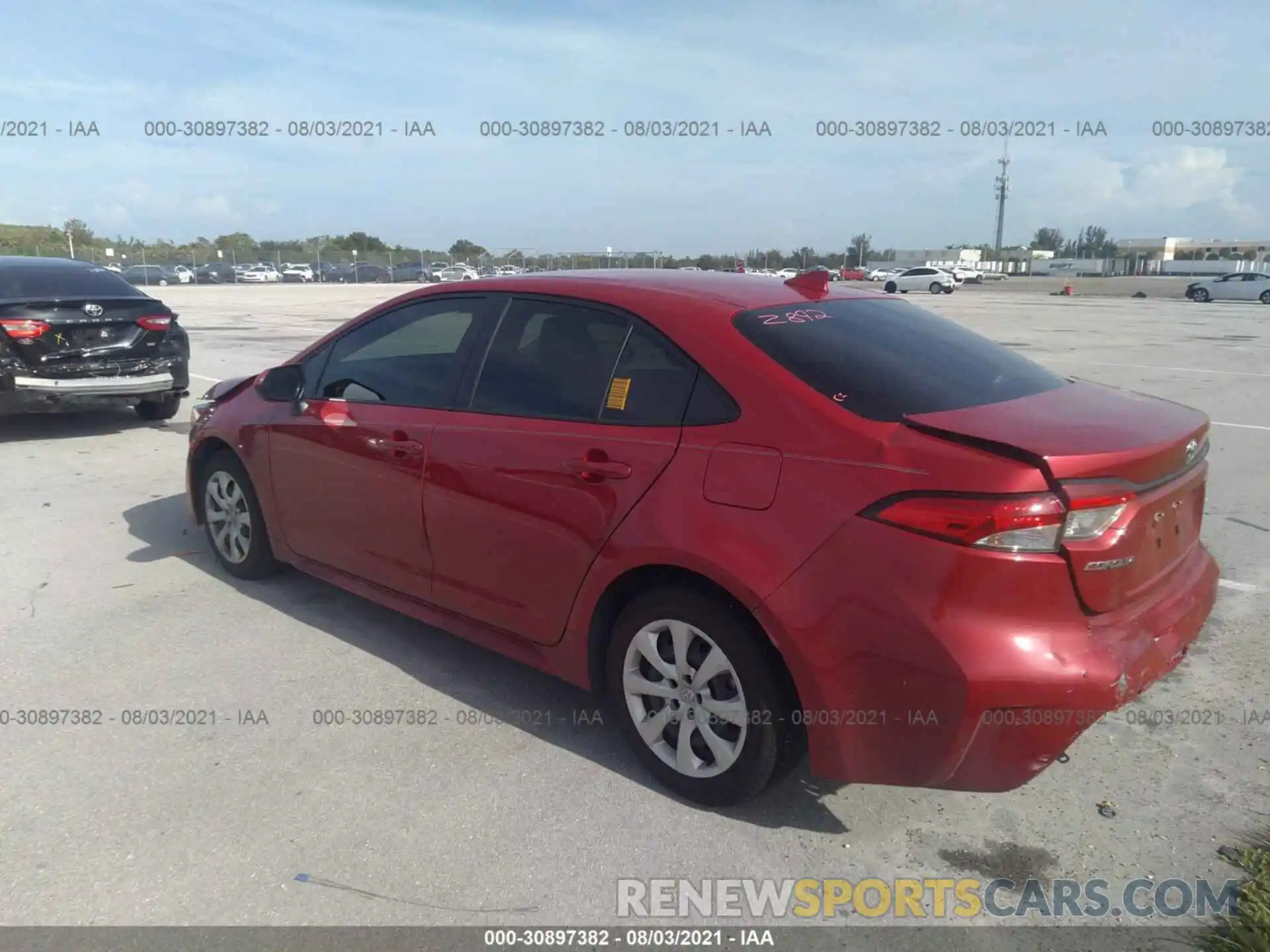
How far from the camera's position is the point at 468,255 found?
72.9 m

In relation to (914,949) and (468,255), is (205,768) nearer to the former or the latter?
(914,949)

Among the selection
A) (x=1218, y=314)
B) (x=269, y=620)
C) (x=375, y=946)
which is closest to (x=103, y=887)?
(x=375, y=946)

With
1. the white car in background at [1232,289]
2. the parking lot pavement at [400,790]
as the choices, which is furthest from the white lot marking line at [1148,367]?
the white car in background at [1232,289]

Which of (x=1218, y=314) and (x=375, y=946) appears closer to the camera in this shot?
(x=375, y=946)

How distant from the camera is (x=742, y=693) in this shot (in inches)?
117

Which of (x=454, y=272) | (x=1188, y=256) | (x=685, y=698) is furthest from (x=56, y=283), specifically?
Result: (x=1188, y=256)

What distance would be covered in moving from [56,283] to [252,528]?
5296 mm

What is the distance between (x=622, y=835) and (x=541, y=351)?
179 centimetres

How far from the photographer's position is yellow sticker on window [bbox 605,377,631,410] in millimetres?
3359

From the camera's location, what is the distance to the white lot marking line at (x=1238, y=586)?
5043mm

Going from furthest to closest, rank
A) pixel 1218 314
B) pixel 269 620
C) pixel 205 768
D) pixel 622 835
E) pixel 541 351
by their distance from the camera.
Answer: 1. pixel 1218 314
2. pixel 269 620
3. pixel 541 351
4. pixel 205 768
5. pixel 622 835

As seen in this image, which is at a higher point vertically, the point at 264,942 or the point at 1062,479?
the point at 1062,479

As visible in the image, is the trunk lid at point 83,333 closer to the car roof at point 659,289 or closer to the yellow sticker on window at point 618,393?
the car roof at point 659,289

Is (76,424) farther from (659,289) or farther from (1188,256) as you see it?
(1188,256)
